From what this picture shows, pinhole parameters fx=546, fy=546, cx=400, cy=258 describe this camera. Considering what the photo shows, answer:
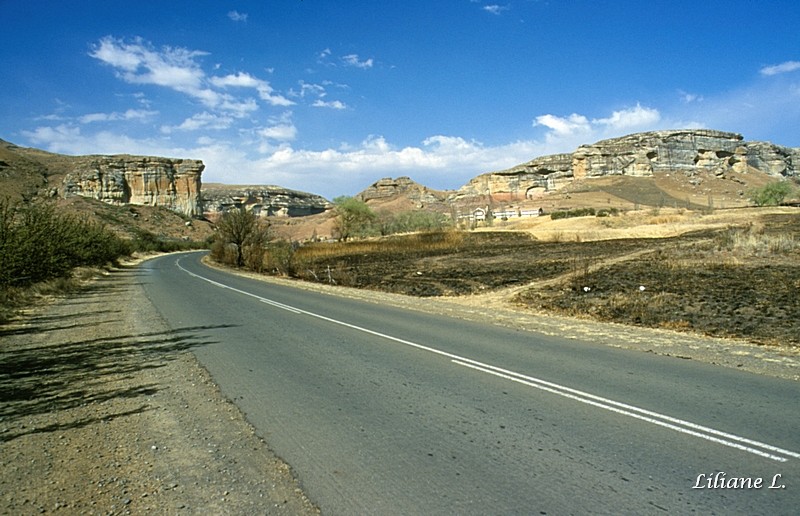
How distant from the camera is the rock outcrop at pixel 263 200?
542ft

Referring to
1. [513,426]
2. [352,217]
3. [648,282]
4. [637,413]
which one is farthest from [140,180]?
[637,413]

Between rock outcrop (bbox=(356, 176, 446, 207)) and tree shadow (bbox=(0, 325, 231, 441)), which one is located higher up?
rock outcrop (bbox=(356, 176, 446, 207))

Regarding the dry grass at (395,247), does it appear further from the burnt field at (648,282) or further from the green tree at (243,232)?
the burnt field at (648,282)

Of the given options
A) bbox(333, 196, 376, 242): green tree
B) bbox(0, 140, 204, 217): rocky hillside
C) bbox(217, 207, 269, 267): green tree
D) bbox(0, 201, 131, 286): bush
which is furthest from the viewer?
bbox(0, 140, 204, 217): rocky hillside

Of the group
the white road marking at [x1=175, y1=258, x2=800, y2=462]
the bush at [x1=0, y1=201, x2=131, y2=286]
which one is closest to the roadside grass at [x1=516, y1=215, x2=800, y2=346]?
the white road marking at [x1=175, y1=258, x2=800, y2=462]

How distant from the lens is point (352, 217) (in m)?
91.8

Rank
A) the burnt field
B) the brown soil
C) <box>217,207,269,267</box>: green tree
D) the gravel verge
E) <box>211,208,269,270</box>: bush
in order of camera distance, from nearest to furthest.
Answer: the gravel verge
the brown soil
the burnt field
<box>211,208,269,270</box>: bush
<box>217,207,269,267</box>: green tree

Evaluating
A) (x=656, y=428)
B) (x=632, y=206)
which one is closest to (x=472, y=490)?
(x=656, y=428)

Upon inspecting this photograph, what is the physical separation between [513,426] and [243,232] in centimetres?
4253

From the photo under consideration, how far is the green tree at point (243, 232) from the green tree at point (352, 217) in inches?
1489

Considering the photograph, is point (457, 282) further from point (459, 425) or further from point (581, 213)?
point (581, 213)

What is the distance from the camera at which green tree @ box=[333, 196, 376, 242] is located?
3430 inches

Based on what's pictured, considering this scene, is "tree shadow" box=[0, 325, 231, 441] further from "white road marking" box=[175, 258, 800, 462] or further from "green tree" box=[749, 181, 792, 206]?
"green tree" box=[749, 181, 792, 206]

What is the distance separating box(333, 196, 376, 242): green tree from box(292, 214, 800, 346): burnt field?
164ft
